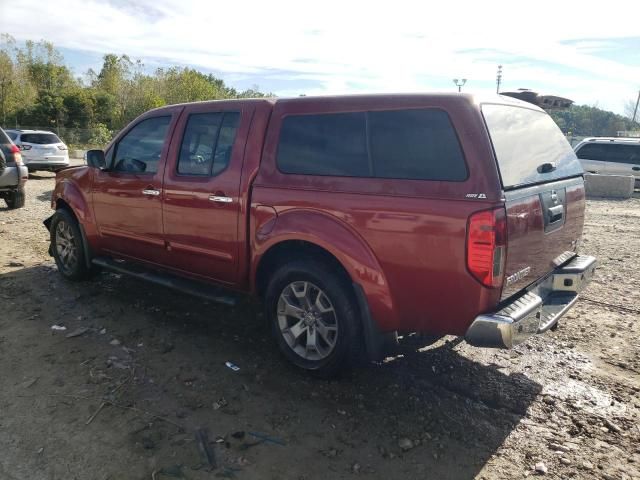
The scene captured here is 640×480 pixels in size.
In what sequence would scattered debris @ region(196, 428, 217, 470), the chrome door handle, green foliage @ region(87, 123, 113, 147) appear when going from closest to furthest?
scattered debris @ region(196, 428, 217, 470), the chrome door handle, green foliage @ region(87, 123, 113, 147)

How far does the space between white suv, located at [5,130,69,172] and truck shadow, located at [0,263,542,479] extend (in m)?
13.2

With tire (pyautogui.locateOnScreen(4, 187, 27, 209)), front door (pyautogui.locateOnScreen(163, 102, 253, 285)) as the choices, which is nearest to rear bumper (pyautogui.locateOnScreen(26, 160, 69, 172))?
tire (pyautogui.locateOnScreen(4, 187, 27, 209))

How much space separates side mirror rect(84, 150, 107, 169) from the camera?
16.8 ft

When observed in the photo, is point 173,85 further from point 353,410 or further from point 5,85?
point 353,410

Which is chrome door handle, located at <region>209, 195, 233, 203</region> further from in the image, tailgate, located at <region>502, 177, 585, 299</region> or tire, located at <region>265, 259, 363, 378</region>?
tailgate, located at <region>502, 177, 585, 299</region>

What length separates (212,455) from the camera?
2.87m

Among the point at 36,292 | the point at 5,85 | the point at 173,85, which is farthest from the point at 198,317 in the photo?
the point at 173,85

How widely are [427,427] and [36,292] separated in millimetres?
4350

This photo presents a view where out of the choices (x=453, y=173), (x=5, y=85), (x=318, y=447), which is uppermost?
(x=5, y=85)

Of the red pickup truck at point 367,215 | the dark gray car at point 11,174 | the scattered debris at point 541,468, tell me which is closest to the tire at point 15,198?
the dark gray car at point 11,174

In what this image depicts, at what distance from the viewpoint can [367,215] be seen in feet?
10.7

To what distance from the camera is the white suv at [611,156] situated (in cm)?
1672

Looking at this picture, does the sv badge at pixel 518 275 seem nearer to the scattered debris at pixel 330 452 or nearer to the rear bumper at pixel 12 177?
the scattered debris at pixel 330 452

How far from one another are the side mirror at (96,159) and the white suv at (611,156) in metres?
16.0
